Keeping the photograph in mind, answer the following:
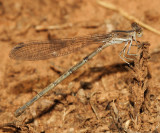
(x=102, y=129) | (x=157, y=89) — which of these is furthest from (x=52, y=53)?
(x=157, y=89)

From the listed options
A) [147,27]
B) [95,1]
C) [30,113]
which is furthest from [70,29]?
[30,113]

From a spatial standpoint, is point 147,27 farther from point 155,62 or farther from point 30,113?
point 30,113

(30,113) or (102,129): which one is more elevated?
(30,113)

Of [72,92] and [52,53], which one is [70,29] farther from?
[72,92]

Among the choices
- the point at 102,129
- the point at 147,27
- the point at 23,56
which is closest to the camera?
the point at 102,129

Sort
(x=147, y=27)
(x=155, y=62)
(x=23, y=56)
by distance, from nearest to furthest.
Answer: (x=23, y=56) → (x=155, y=62) → (x=147, y=27)

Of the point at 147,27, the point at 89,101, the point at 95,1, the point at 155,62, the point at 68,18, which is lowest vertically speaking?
the point at 89,101

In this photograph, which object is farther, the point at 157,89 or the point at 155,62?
the point at 155,62
